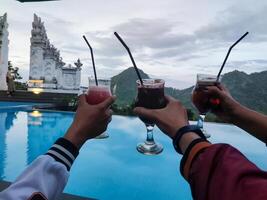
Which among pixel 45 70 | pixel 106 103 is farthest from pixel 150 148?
pixel 45 70

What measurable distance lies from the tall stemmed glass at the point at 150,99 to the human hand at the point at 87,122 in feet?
0.38

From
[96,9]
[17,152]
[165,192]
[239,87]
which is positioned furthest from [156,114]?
[96,9]

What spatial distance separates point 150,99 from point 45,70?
14.2 m

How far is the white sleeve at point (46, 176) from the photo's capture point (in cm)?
54

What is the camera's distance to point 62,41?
16375 millimetres

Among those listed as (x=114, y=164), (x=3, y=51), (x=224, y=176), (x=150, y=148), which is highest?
(x=3, y=51)

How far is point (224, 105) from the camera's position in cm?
105

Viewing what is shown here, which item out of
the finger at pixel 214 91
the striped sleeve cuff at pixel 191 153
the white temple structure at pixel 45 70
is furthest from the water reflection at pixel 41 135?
the white temple structure at pixel 45 70

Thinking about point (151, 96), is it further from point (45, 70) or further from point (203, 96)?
point (45, 70)

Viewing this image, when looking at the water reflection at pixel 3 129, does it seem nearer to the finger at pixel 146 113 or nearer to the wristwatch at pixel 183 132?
the finger at pixel 146 113

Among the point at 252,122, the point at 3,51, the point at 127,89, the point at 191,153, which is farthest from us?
the point at 3,51

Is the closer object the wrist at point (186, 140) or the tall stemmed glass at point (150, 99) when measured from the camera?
the wrist at point (186, 140)

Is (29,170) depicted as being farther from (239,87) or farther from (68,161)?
(239,87)

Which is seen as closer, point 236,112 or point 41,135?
point 236,112
